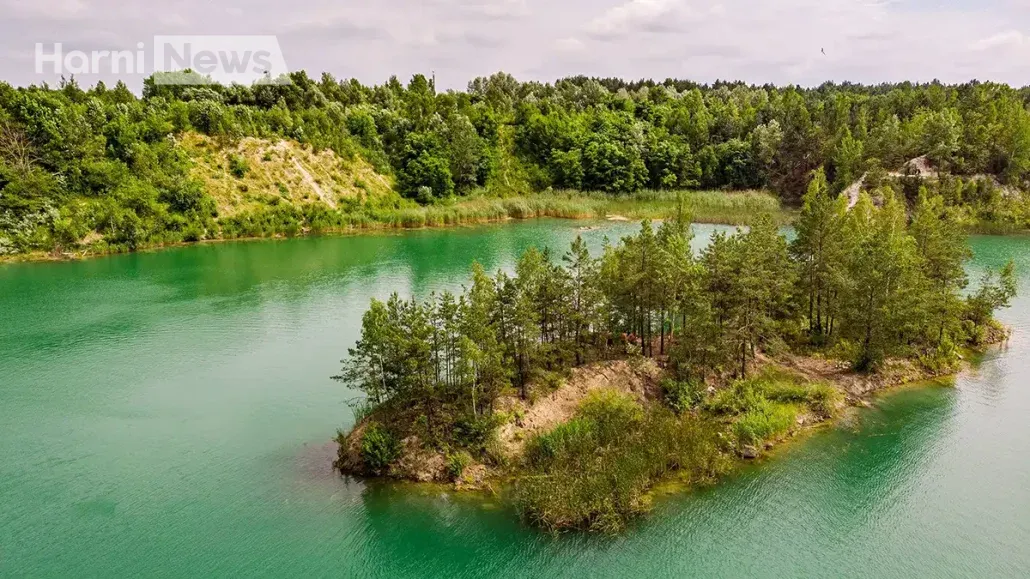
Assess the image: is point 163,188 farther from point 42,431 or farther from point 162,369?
point 42,431

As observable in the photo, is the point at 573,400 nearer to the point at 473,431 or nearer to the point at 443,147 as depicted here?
the point at 473,431

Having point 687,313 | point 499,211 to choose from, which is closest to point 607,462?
point 687,313

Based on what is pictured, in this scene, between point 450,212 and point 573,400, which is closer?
point 573,400

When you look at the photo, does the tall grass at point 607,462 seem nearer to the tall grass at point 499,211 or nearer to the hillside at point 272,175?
the tall grass at point 499,211

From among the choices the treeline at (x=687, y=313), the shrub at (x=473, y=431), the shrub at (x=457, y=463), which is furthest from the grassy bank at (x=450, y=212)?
the shrub at (x=457, y=463)

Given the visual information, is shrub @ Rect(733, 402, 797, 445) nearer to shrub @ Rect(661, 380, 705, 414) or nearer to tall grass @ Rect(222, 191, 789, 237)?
shrub @ Rect(661, 380, 705, 414)

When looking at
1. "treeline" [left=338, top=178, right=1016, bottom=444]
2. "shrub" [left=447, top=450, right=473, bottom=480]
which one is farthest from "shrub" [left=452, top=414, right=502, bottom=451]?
"shrub" [left=447, top=450, right=473, bottom=480]

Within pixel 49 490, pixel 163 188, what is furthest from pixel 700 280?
pixel 163 188
